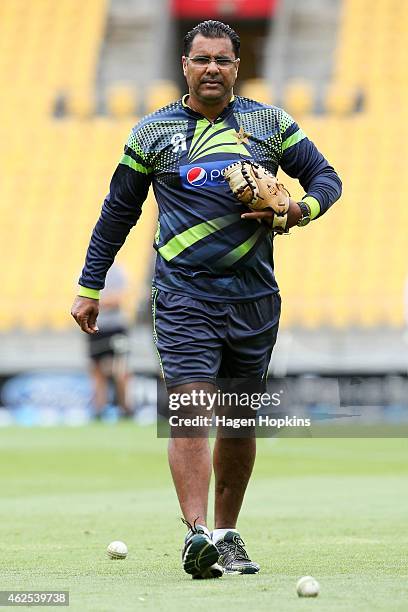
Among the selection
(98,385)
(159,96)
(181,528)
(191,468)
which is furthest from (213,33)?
(159,96)

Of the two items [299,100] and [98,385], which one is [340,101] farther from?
[98,385]

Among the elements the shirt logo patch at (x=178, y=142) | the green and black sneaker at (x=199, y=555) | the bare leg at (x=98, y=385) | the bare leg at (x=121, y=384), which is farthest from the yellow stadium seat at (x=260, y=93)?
the green and black sneaker at (x=199, y=555)

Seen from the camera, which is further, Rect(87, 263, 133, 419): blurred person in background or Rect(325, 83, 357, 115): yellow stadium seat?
Rect(325, 83, 357, 115): yellow stadium seat

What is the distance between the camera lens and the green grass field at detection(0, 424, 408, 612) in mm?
4977

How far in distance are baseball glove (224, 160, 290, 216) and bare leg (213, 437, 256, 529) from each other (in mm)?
1039

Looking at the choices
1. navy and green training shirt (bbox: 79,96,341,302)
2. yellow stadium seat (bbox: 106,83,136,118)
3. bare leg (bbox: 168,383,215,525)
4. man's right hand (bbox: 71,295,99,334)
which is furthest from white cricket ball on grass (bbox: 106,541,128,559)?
yellow stadium seat (bbox: 106,83,136,118)

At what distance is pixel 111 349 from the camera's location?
63.6ft

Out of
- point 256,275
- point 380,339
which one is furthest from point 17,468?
point 380,339

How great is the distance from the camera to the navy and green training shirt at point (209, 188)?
5.90 metres

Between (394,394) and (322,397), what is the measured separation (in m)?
1.07

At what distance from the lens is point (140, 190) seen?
6121 mm

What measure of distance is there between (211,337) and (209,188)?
625 millimetres

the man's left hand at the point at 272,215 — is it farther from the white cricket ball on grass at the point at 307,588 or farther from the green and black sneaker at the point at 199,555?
the white cricket ball on grass at the point at 307,588

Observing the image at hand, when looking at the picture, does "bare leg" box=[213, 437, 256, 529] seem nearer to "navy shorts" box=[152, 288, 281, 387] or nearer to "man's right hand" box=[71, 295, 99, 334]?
"navy shorts" box=[152, 288, 281, 387]
